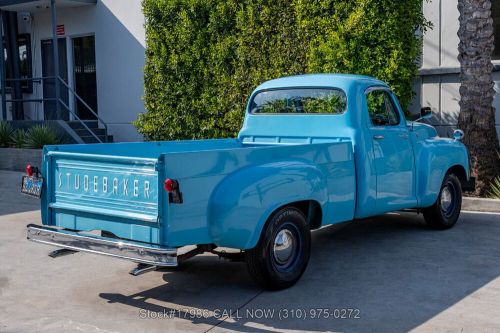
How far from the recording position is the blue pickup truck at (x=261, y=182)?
4.72 meters

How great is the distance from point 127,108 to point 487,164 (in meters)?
9.43

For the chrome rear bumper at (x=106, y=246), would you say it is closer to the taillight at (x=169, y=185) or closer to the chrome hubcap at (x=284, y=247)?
the taillight at (x=169, y=185)

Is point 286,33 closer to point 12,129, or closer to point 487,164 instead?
point 487,164

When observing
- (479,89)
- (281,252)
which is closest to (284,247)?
(281,252)

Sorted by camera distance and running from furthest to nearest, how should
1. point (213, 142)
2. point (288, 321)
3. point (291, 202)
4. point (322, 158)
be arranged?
point (213, 142)
point (322, 158)
point (291, 202)
point (288, 321)

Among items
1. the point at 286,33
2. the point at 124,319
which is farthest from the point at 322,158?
the point at 286,33

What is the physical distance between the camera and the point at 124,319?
4848 mm

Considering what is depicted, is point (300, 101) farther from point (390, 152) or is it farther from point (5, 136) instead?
point (5, 136)

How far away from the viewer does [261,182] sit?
5047 mm

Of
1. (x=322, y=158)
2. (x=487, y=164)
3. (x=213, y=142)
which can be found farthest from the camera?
(x=487, y=164)

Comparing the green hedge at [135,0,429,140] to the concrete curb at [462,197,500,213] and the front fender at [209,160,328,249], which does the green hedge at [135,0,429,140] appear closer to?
the concrete curb at [462,197,500,213]

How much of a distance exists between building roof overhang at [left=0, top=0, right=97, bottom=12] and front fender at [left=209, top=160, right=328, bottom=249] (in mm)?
12510

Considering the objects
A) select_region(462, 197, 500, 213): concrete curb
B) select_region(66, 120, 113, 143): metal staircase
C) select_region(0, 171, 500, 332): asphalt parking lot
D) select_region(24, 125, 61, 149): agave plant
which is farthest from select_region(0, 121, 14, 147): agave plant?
select_region(462, 197, 500, 213): concrete curb

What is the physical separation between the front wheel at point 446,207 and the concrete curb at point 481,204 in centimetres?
134
